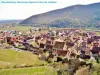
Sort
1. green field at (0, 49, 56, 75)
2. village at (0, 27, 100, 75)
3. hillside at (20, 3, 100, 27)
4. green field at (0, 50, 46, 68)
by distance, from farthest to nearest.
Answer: hillside at (20, 3, 100, 27)
green field at (0, 50, 46, 68)
village at (0, 27, 100, 75)
green field at (0, 49, 56, 75)

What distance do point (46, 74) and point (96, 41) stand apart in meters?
4.46

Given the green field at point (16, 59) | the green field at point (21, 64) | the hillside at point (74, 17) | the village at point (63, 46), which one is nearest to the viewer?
the green field at point (21, 64)

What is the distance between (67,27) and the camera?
11.8 meters

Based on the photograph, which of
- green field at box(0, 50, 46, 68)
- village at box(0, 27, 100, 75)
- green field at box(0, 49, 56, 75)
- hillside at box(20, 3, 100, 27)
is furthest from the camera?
hillside at box(20, 3, 100, 27)

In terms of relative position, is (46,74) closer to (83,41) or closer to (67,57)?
(67,57)

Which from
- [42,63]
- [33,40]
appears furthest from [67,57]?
[33,40]

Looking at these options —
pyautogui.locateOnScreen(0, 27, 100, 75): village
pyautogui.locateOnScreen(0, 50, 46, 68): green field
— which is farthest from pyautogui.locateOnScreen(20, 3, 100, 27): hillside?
pyautogui.locateOnScreen(0, 50, 46, 68): green field

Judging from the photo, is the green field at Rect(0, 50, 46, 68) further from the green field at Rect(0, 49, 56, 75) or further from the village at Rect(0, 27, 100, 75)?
the village at Rect(0, 27, 100, 75)

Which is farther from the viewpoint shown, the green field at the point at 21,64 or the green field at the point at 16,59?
the green field at the point at 16,59

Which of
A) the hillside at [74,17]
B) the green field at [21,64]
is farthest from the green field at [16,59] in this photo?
the hillside at [74,17]

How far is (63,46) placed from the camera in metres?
11.4

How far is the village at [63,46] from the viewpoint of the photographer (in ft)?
28.6

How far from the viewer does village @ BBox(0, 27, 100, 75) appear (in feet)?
28.6

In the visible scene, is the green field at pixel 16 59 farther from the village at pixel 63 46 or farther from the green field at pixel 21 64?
the village at pixel 63 46
